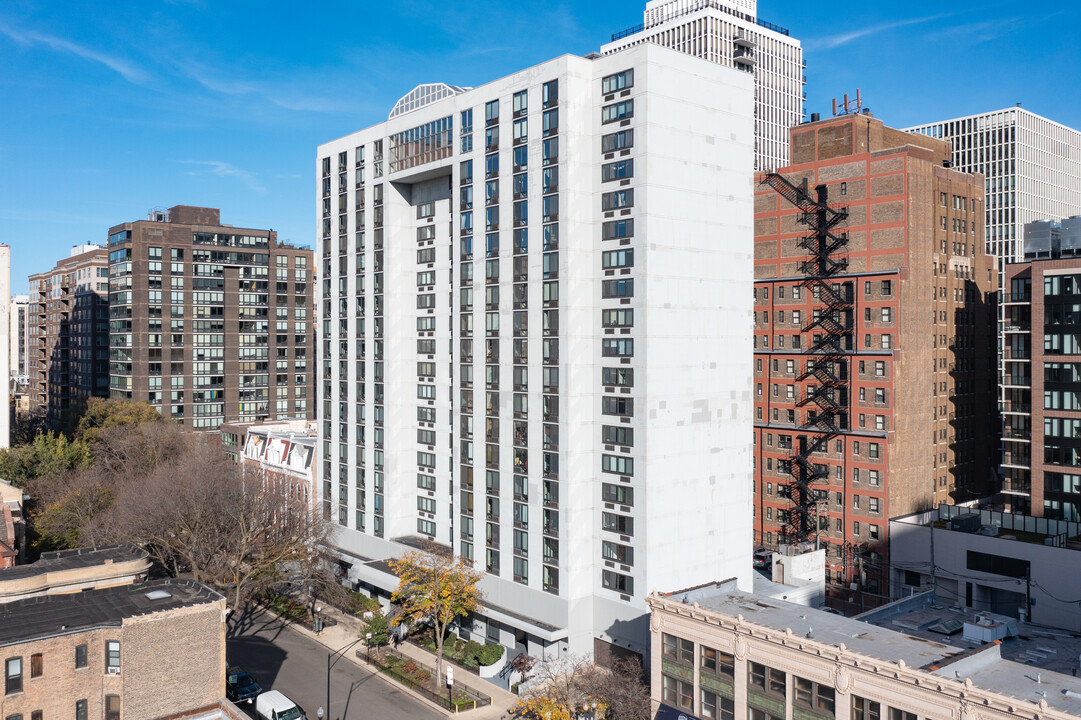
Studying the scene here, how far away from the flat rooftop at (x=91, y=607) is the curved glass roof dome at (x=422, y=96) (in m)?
49.9

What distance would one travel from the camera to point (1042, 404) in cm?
8788

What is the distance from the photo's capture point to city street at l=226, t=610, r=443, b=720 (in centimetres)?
6081

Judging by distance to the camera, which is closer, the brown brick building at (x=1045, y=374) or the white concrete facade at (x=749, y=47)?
the brown brick building at (x=1045, y=374)

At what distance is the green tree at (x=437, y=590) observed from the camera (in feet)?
223

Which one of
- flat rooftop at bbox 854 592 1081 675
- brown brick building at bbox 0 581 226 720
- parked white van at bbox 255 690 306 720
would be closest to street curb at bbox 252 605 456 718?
parked white van at bbox 255 690 306 720

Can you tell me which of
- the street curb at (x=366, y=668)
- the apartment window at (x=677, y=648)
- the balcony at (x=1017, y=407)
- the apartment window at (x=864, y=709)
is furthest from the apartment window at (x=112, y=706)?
the balcony at (x=1017, y=407)

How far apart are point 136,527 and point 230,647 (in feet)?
48.8

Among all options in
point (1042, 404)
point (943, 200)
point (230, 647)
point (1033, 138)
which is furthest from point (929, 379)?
point (1033, 138)

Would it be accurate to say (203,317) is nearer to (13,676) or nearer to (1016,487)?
(13,676)

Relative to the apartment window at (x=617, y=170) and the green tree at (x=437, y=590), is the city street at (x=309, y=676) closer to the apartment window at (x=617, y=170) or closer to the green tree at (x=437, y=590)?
the green tree at (x=437, y=590)

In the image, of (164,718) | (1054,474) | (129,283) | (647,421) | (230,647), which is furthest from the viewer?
(129,283)

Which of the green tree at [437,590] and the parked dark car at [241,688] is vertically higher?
the green tree at [437,590]

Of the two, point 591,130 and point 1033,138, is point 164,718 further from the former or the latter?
point 1033,138

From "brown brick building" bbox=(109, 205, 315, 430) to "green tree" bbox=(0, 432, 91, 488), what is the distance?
31.4 meters
